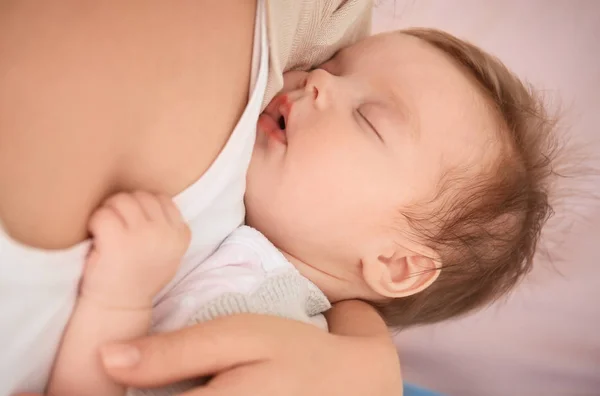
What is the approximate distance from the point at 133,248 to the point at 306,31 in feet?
1.05

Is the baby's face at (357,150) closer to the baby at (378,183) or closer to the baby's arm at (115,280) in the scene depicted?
the baby at (378,183)

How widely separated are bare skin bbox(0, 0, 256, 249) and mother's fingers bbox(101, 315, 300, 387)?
11cm

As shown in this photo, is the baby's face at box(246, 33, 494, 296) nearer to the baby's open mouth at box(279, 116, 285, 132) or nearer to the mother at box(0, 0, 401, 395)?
the baby's open mouth at box(279, 116, 285, 132)

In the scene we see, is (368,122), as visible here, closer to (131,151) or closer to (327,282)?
(327,282)

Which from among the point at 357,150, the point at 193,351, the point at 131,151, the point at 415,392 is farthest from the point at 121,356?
the point at 415,392

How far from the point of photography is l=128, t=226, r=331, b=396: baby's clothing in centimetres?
60

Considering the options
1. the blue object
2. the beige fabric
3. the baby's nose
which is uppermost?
the beige fabric

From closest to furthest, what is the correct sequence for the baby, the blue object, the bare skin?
1. the bare skin
2. the baby
3. the blue object

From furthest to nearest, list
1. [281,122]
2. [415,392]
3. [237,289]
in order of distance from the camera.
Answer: [415,392] < [281,122] < [237,289]

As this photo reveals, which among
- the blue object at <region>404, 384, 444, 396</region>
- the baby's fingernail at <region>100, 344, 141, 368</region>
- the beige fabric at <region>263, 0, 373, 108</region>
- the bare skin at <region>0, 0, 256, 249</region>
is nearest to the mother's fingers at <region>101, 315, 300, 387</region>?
the baby's fingernail at <region>100, 344, 141, 368</region>

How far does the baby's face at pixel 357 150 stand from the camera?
725 mm

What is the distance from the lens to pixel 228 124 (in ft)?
1.69

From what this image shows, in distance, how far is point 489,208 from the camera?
30.7 inches

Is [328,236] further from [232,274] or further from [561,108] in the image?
[561,108]
